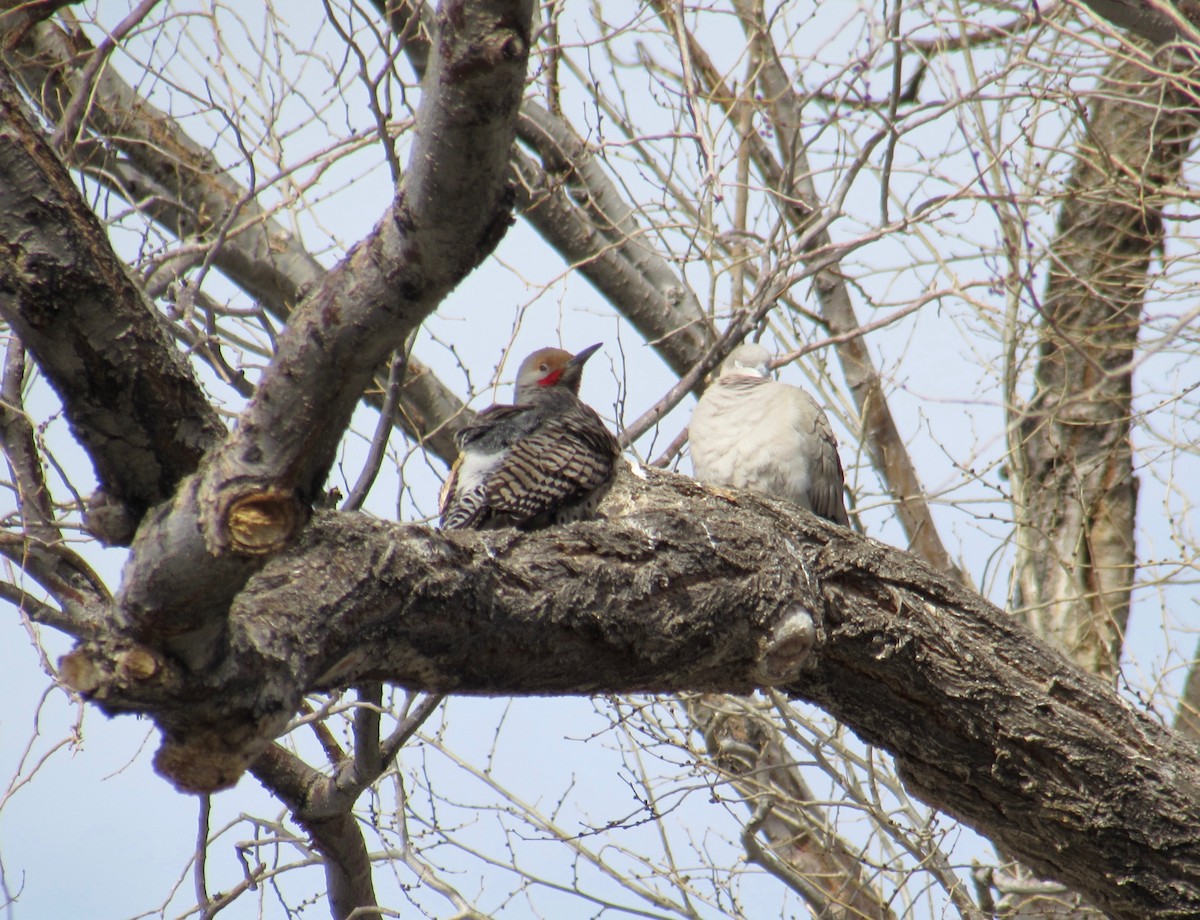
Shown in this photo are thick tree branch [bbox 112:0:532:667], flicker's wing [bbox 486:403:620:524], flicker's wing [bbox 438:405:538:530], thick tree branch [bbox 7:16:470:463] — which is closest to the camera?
thick tree branch [bbox 112:0:532:667]

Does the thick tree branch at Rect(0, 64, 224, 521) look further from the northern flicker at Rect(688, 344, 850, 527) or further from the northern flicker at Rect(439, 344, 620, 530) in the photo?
the northern flicker at Rect(688, 344, 850, 527)

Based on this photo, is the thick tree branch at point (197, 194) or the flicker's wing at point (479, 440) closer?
the flicker's wing at point (479, 440)

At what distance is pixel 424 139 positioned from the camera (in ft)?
5.15

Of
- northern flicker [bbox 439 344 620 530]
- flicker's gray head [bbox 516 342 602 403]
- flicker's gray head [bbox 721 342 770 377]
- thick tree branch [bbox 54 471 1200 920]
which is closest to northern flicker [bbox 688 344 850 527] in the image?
flicker's gray head [bbox 721 342 770 377]

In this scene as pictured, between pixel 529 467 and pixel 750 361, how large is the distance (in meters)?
2.85

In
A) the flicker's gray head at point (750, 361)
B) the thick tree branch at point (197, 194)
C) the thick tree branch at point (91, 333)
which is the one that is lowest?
the thick tree branch at point (91, 333)

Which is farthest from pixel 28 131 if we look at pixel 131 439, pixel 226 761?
pixel 226 761

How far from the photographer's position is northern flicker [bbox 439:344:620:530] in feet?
11.8

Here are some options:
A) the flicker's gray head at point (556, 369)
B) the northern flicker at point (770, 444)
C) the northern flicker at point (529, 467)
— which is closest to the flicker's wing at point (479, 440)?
the northern flicker at point (529, 467)

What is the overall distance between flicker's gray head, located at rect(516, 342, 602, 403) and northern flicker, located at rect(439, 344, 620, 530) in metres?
0.72

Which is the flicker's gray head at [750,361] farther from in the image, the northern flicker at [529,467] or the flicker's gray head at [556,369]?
the northern flicker at [529,467]

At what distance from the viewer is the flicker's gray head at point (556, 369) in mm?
5316

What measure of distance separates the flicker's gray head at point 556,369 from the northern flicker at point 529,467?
72 cm

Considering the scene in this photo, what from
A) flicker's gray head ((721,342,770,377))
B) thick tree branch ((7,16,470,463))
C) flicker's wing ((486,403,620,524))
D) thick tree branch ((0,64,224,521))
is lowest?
thick tree branch ((0,64,224,521))
